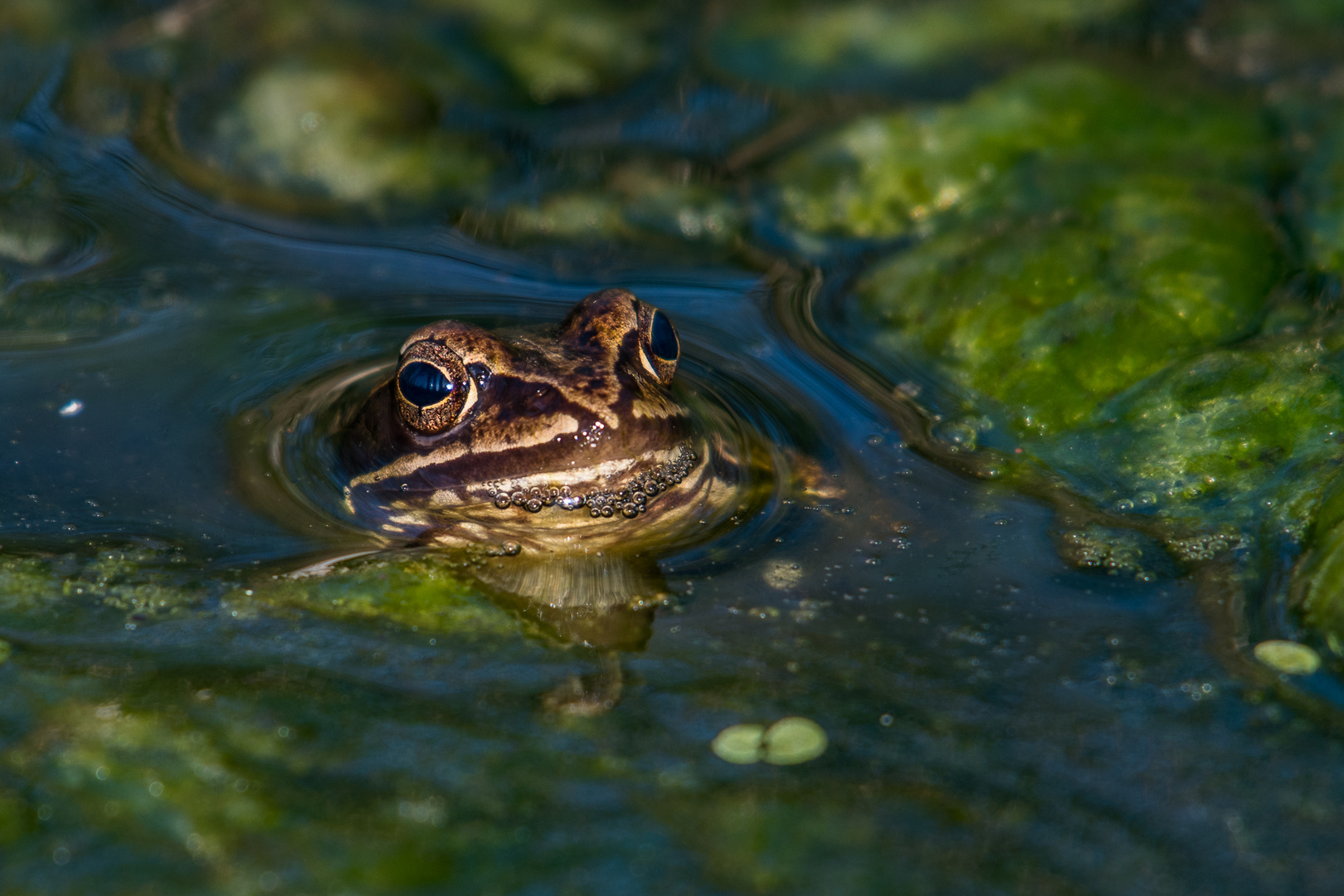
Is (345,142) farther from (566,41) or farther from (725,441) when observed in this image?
(725,441)

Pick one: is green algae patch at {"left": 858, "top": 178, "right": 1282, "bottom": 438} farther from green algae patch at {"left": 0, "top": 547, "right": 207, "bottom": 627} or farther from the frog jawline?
green algae patch at {"left": 0, "top": 547, "right": 207, "bottom": 627}

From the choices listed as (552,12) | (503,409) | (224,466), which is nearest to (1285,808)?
(503,409)

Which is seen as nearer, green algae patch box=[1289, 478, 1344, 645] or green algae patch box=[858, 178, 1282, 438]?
green algae patch box=[1289, 478, 1344, 645]

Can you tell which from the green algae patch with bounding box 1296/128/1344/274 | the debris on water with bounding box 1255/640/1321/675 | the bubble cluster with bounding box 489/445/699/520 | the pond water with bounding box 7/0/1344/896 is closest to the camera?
the pond water with bounding box 7/0/1344/896

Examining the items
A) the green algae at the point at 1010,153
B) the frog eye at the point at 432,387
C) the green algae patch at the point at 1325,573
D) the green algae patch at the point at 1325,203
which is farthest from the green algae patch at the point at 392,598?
the green algae patch at the point at 1325,203

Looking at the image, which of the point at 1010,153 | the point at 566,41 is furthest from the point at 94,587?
the point at 566,41

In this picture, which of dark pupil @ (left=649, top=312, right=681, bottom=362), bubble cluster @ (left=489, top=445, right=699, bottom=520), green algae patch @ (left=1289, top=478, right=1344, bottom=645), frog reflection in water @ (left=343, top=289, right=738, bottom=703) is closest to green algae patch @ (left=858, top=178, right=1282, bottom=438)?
green algae patch @ (left=1289, top=478, right=1344, bottom=645)

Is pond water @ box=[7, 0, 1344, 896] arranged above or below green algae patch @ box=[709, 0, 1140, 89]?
below
